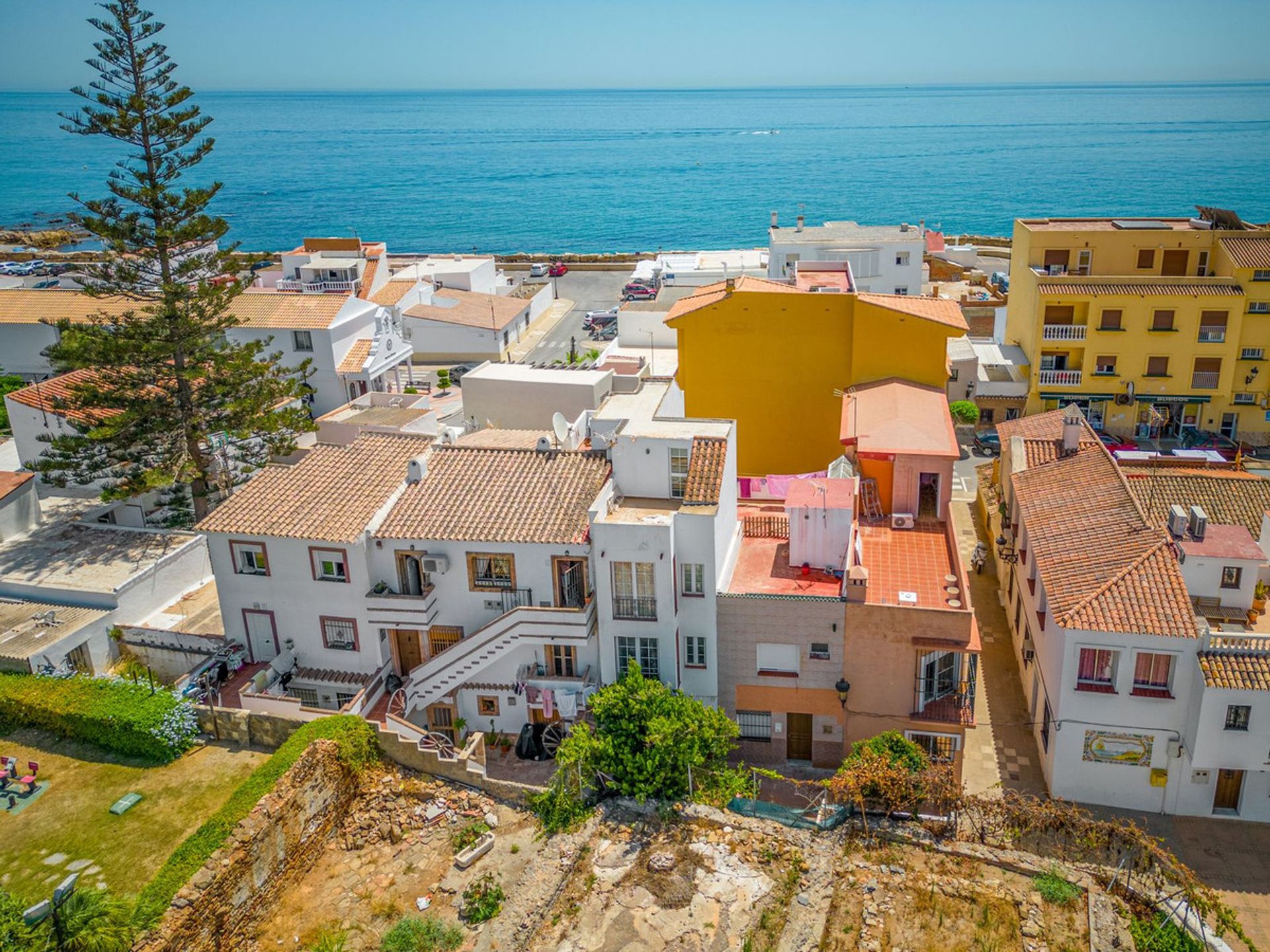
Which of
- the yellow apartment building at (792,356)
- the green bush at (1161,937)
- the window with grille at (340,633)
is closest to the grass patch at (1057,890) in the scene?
the green bush at (1161,937)

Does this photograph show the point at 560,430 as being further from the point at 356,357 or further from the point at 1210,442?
the point at 1210,442

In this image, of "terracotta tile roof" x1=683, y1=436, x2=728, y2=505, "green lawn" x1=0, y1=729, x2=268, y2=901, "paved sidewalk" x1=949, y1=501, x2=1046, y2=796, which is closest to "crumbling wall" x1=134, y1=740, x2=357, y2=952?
"green lawn" x1=0, y1=729, x2=268, y2=901

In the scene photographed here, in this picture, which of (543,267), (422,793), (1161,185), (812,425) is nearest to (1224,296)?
(812,425)

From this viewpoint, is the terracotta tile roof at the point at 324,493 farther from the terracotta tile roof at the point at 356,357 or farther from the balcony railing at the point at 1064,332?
the balcony railing at the point at 1064,332

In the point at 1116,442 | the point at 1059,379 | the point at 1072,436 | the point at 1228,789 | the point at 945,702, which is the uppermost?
the point at 1072,436

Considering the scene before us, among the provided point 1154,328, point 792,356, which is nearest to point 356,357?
point 792,356

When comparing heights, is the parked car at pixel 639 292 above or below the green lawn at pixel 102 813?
above
